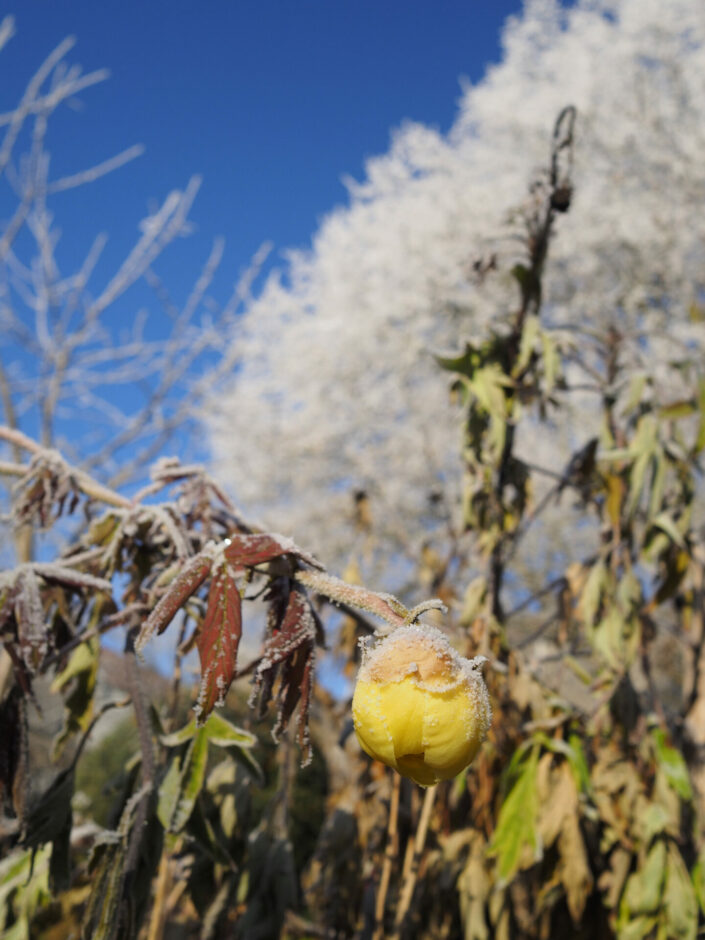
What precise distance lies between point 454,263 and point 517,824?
34.5 ft

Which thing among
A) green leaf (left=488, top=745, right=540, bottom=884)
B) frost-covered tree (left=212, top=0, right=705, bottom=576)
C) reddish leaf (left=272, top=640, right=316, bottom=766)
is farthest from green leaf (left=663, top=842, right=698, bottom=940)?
frost-covered tree (left=212, top=0, right=705, bottom=576)

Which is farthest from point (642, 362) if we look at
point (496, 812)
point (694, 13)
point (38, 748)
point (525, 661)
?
point (694, 13)

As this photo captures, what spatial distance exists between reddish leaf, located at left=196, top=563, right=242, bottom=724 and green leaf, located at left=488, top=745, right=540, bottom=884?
0.84 m

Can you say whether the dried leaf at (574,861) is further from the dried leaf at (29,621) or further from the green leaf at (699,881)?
the dried leaf at (29,621)

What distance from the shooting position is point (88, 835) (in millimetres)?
1065

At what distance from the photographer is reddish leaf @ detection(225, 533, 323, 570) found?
543mm

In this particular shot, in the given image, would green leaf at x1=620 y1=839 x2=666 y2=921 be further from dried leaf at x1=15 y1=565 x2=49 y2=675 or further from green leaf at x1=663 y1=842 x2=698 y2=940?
dried leaf at x1=15 y1=565 x2=49 y2=675

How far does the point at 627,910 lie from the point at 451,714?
1157 millimetres

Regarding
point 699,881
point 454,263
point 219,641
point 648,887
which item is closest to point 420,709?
point 219,641

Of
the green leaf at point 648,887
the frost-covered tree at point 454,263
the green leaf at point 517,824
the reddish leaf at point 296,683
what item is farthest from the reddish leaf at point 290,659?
the frost-covered tree at point 454,263

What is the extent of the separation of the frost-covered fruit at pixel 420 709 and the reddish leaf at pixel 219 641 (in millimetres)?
134

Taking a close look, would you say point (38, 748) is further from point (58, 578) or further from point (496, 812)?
point (58, 578)

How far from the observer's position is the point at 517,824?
1.21m

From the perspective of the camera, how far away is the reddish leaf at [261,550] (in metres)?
0.54
